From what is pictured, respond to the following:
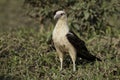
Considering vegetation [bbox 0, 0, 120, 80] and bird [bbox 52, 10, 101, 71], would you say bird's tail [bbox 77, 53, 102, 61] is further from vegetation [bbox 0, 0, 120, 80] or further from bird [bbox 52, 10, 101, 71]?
vegetation [bbox 0, 0, 120, 80]

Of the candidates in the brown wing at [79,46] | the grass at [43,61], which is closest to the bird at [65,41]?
the brown wing at [79,46]

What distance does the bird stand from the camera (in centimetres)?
817

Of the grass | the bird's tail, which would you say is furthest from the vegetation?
the bird's tail

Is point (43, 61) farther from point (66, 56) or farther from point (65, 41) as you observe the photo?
point (65, 41)

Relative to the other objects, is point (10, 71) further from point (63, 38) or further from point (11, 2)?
point (11, 2)

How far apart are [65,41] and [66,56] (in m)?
0.88

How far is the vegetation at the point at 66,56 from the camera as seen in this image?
825 cm

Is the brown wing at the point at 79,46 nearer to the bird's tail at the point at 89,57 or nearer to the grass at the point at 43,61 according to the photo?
the bird's tail at the point at 89,57

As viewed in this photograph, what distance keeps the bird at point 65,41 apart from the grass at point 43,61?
0.26 m

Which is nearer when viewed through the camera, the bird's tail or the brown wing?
the brown wing

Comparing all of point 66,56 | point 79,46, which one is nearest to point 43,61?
point 66,56

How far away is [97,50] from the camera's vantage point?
31.6 feet

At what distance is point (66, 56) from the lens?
29.6 feet

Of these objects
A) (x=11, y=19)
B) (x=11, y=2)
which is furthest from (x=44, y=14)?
(x=11, y=2)
